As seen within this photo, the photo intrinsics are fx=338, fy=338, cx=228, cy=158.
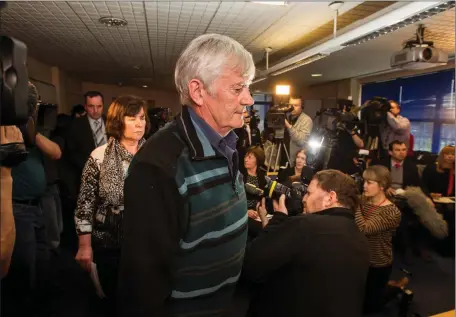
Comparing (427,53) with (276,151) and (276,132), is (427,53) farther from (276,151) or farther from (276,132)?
(276,151)

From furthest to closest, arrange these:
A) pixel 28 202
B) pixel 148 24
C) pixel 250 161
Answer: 1. pixel 148 24
2. pixel 250 161
3. pixel 28 202

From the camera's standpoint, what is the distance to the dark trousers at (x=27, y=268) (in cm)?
191

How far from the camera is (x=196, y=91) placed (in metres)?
0.83

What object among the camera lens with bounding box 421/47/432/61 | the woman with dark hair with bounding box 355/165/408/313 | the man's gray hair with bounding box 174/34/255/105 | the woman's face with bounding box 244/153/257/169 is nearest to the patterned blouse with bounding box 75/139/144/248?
the man's gray hair with bounding box 174/34/255/105

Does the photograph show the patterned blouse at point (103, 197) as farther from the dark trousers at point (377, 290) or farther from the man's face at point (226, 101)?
the dark trousers at point (377, 290)

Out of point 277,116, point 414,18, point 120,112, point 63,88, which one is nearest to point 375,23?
point 414,18

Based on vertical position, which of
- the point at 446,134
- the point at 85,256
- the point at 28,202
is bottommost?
the point at 85,256

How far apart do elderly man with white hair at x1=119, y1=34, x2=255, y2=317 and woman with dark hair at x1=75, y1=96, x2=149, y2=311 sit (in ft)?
2.57

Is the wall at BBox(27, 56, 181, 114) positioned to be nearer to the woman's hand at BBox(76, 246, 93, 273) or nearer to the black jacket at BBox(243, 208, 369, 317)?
the woman's hand at BBox(76, 246, 93, 273)

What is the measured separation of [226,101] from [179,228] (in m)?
0.33

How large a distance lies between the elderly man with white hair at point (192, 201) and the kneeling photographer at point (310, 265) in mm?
420

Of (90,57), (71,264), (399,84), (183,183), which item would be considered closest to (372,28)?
(183,183)

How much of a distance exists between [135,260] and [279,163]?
3519 mm

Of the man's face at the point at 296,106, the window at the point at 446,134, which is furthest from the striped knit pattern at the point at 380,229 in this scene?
the window at the point at 446,134
